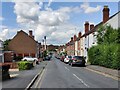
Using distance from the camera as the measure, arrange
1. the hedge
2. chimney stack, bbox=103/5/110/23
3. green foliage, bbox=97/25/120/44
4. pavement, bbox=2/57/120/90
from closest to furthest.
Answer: pavement, bbox=2/57/120/90, the hedge, green foliage, bbox=97/25/120/44, chimney stack, bbox=103/5/110/23

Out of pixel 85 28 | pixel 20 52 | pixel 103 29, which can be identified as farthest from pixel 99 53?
pixel 20 52

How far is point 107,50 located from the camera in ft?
106

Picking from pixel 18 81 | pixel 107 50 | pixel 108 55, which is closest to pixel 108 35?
pixel 107 50

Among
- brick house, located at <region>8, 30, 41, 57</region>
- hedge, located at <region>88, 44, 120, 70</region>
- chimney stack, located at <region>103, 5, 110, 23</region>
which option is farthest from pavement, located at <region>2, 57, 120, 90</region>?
brick house, located at <region>8, 30, 41, 57</region>

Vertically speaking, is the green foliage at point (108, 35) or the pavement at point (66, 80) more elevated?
the green foliage at point (108, 35)

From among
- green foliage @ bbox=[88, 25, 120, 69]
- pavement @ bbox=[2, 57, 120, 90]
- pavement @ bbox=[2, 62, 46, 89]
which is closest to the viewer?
pavement @ bbox=[2, 62, 46, 89]

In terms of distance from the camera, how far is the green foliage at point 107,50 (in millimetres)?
28888

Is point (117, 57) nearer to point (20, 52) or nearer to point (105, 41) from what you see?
point (105, 41)

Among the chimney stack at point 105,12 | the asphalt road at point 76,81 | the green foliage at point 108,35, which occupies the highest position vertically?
the chimney stack at point 105,12

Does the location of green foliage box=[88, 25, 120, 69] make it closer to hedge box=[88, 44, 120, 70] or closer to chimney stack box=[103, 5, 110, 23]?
hedge box=[88, 44, 120, 70]

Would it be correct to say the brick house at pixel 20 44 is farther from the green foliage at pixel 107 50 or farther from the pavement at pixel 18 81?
the pavement at pixel 18 81

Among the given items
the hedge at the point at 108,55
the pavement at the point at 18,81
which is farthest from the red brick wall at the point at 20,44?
the pavement at the point at 18,81

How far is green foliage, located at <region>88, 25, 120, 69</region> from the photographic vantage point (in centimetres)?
2889

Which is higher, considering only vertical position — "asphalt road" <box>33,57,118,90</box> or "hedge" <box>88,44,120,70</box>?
"hedge" <box>88,44,120,70</box>
